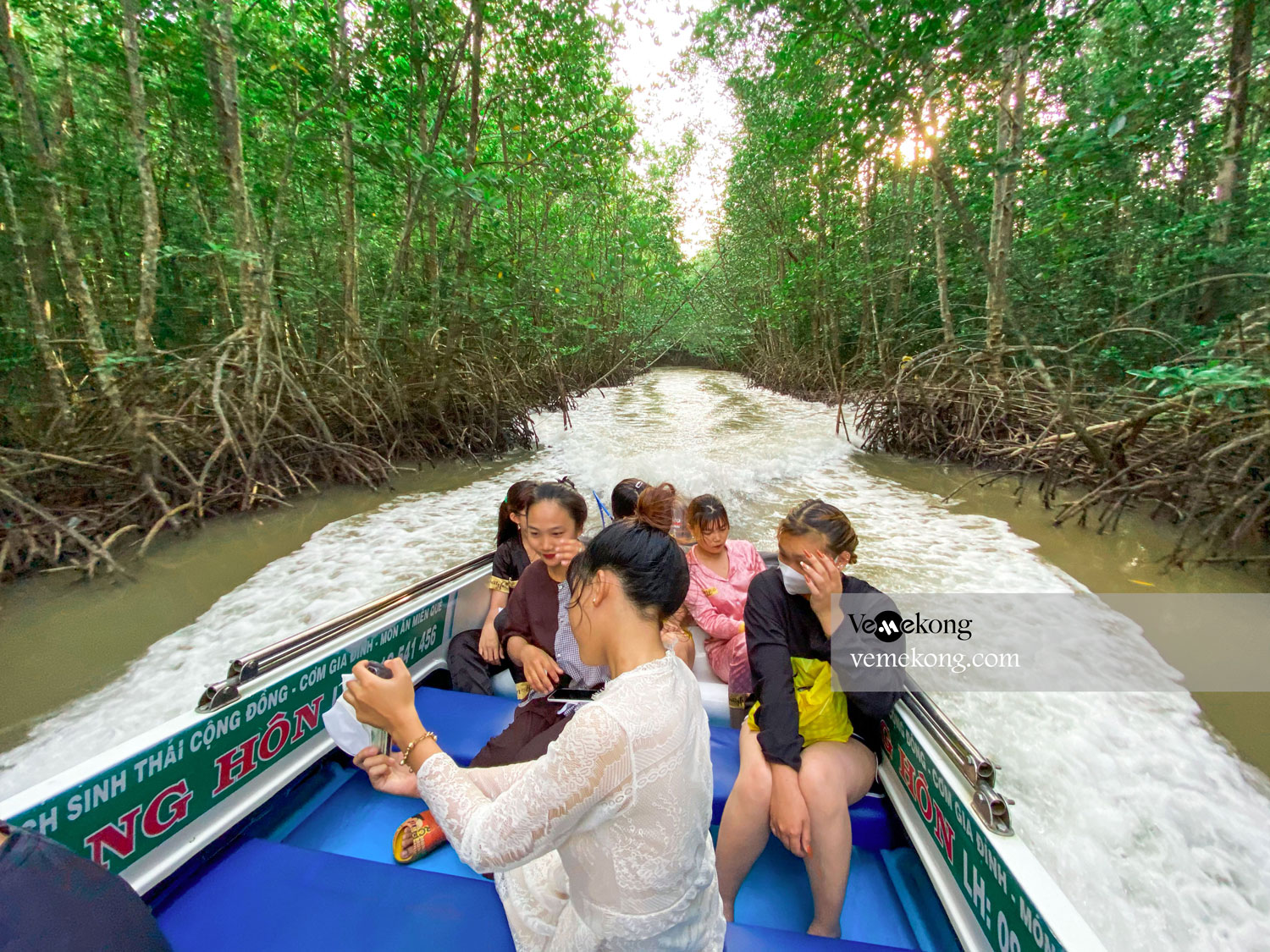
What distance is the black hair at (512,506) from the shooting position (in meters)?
2.34

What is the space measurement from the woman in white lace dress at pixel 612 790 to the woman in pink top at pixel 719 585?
1.17m

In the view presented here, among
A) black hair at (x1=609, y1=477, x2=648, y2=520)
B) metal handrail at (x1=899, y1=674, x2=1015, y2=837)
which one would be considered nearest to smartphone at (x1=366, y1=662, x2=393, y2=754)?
metal handrail at (x1=899, y1=674, x2=1015, y2=837)

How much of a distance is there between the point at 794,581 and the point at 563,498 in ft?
2.59

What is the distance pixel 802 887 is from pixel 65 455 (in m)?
5.56

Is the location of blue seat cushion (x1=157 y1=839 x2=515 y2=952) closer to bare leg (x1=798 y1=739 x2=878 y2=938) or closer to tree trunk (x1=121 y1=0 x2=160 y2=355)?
bare leg (x1=798 y1=739 x2=878 y2=938)

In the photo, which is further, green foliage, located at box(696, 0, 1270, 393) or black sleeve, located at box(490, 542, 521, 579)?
green foliage, located at box(696, 0, 1270, 393)

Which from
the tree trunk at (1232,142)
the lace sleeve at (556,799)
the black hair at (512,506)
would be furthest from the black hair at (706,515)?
the tree trunk at (1232,142)

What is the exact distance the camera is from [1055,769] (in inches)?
91.2

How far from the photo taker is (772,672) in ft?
5.16

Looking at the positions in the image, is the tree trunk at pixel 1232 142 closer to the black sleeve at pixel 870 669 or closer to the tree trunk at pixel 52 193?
the black sleeve at pixel 870 669

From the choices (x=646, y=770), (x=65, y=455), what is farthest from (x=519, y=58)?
(x=646, y=770)

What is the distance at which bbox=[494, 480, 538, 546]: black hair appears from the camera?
234 cm

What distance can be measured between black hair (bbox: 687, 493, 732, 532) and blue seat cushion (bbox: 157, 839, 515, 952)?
1452 mm

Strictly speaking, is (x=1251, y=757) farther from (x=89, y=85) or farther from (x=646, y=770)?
(x=89, y=85)
